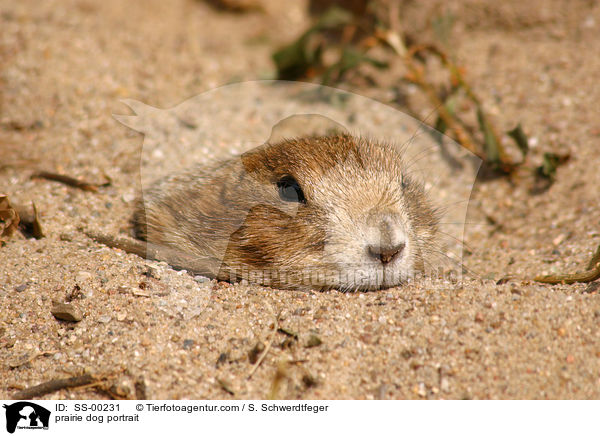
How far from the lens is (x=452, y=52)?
18.9 ft

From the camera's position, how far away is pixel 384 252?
3160 millimetres

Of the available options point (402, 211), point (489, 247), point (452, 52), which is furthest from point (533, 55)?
point (402, 211)

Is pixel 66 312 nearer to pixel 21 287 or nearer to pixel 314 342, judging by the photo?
pixel 21 287

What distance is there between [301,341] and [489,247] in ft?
6.81

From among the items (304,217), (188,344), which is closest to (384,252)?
(304,217)

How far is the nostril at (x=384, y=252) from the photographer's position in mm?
3160

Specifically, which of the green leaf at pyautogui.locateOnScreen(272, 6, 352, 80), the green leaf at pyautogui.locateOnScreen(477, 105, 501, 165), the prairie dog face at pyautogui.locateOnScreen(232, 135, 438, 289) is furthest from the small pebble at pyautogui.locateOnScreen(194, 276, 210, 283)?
the green leaf at pyautogui.locateOnScreen(272, 6, 352, 80)

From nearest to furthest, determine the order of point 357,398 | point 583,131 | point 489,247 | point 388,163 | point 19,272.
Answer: point 357,398 < point 19,272 < point 388,163 < point 489,247 < point 583,131

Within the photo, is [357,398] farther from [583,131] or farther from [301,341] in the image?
[583,131]

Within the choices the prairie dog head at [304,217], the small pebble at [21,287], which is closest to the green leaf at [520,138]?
the prairie dog head at [304,217]

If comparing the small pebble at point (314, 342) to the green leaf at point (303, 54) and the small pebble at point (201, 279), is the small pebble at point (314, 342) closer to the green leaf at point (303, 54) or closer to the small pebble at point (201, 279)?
the small pebble at point (201, 279)
